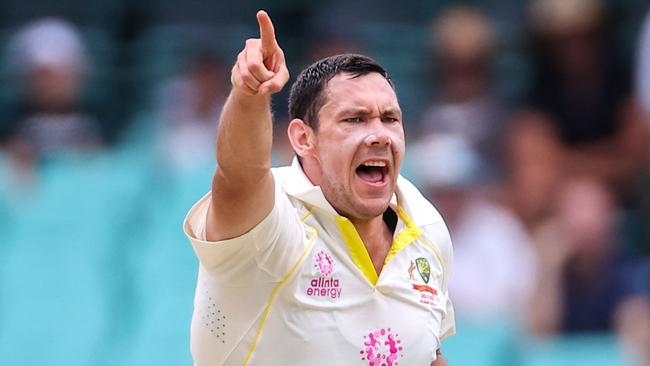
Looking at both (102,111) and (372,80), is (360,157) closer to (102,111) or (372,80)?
(372,80)

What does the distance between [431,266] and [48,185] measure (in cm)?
478

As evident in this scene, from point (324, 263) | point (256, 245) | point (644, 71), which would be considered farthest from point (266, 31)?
point (644, 71)

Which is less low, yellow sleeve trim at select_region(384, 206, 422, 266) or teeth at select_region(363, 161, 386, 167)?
teeth at select_region(363, 161, 386, 167)

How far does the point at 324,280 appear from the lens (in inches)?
185

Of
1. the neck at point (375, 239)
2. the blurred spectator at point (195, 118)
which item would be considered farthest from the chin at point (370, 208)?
the blurred spectator at point (195, 118)

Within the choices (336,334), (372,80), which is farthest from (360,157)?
(336,334)

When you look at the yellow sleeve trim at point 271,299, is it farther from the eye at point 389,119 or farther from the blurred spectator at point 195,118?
the blurred spectator at point 195,118

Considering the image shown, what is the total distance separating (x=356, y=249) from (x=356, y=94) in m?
0.55

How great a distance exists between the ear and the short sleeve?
323mm

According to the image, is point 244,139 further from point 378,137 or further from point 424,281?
point 424,281

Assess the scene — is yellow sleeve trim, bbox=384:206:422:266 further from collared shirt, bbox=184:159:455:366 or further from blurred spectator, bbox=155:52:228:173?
blurred spectator, bbox=155:52:228:173

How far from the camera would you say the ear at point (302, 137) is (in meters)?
4.93

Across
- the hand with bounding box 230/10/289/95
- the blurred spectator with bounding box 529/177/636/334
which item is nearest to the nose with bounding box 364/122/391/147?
the hand with bounding box 230/10/289/95

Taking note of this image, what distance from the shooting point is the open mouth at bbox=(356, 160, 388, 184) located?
15.9 ft
